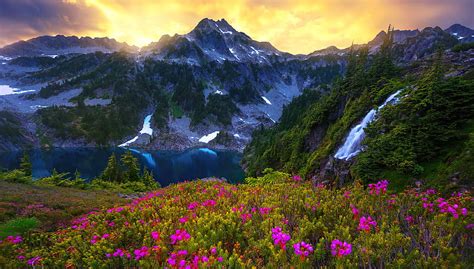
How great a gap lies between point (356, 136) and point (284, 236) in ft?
98.5

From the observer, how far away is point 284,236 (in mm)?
4746

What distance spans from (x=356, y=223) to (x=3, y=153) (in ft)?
676

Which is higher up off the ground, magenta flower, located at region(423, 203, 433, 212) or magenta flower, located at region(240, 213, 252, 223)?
magenta flower, located at region(423, 203, 433, 212)

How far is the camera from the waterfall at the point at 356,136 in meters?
30.3

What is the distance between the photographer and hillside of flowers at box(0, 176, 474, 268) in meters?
4.38

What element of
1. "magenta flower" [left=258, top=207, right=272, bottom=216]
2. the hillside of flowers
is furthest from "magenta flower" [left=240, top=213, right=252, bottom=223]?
"magenta flower" [left=258, top=207, right=272, bottom=216]

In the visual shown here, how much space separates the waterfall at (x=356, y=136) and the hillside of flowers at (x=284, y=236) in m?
23.9

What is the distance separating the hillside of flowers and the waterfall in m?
23.9

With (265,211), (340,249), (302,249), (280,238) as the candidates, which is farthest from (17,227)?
(340,249)

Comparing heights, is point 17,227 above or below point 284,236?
below

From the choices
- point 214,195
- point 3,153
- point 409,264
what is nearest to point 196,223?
point 214,195

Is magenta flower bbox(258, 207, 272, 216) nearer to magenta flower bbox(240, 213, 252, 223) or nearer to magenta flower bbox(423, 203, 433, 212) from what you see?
magenta flower bbox(240, 213, 252, 223)

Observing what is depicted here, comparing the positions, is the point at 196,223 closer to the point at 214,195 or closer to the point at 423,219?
the point at 214,195

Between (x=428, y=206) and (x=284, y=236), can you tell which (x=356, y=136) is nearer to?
(x=428, y=206)
